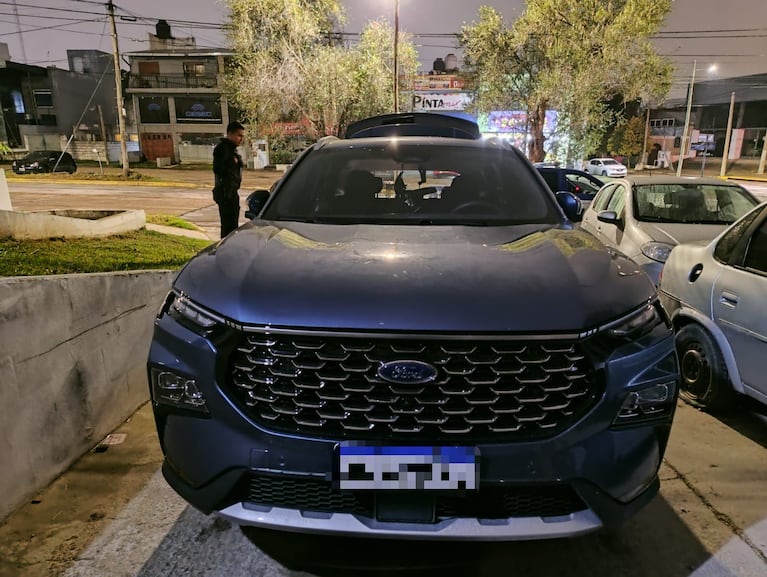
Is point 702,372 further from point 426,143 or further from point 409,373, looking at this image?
point 409,373

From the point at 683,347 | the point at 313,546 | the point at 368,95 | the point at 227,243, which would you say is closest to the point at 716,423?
the point at 683,347

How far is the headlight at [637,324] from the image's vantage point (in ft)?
6.07

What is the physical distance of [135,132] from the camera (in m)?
45.1

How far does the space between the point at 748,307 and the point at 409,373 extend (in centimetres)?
242

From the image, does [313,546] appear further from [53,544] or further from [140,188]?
[140,188]

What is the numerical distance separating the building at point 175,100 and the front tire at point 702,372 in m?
44.4

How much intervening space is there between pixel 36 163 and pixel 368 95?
18.0 metres

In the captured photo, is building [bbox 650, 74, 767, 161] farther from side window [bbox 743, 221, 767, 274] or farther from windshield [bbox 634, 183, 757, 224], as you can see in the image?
side window [bbox 743, 221, 767, 274]

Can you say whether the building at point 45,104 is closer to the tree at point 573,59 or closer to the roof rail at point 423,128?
the tree at point 573,59

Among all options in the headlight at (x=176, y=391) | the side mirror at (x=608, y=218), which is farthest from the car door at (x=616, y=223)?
the headlight at (x=176, y=391)

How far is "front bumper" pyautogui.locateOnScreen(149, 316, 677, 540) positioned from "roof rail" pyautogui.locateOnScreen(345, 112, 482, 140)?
8.94 feet

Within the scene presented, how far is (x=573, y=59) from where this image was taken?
2381cm

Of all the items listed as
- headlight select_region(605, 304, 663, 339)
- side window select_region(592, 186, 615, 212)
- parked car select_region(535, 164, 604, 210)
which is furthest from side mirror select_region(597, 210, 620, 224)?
headlight select_region(605, 304, 663, 339)

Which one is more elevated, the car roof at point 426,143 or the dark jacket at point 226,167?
the car roof at point 426,143
